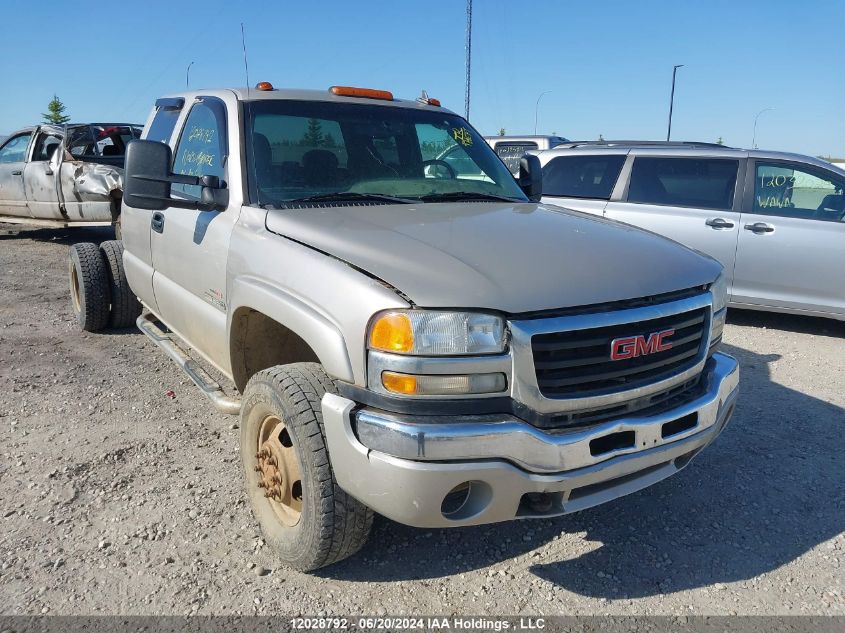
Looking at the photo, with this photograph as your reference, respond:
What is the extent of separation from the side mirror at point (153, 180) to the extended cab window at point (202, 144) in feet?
0.35

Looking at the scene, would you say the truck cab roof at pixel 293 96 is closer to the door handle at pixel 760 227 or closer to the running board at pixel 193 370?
the running board at pixel 193 370

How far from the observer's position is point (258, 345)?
3160mm

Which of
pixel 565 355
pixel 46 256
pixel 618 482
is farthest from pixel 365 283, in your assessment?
pixel 46 256

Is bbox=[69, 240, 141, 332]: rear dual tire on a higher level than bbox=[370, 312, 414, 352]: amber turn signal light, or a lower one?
lower

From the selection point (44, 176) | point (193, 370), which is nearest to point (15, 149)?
point (44, 176)

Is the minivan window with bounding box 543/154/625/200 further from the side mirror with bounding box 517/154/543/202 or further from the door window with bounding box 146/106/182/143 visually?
the door window with bounding box 146/106/182/143

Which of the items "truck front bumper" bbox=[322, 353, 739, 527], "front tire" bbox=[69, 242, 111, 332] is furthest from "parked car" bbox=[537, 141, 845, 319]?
"front tire" bbox=[69, 242, 111, 332]

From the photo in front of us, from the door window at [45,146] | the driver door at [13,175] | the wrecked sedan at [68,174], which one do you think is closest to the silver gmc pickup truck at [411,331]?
the wrecked sedan at [68,174]

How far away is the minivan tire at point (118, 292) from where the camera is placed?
218 inches

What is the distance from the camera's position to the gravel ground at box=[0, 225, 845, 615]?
252 centimetres

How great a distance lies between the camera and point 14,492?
321 centimetres

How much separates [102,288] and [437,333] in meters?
4.43

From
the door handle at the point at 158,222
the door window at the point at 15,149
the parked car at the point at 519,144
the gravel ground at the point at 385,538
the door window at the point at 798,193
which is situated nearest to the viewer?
the gravel ground at the point at 385,538

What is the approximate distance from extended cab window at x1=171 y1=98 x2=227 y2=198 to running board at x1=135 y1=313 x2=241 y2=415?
99cm
